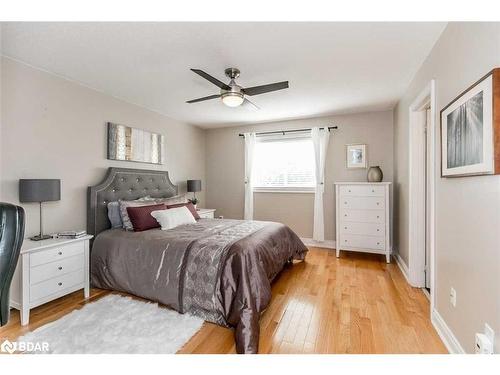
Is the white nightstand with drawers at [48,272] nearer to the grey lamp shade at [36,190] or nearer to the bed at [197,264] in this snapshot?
the bed at [197,264]

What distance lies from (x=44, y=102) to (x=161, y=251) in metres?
2.00

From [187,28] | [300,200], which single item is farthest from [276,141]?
[187,28]

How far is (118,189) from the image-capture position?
10.3ft

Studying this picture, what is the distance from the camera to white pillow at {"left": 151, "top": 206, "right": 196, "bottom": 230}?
281 centimetres

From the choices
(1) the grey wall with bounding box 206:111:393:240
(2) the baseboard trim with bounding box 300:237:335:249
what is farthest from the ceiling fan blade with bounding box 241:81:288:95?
(2) the baseboard trim with bounding box 300:237:335:249

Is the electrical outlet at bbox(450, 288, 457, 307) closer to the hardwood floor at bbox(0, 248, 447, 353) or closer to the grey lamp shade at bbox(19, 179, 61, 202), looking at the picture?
the hardwood floor at bbox(0, 248, 447, 353)

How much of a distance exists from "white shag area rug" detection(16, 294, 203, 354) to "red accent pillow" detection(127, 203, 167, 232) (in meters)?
0.83

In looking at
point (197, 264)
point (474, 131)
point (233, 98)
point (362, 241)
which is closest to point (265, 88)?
point (233, 98)

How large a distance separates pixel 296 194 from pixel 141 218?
9.08 ft

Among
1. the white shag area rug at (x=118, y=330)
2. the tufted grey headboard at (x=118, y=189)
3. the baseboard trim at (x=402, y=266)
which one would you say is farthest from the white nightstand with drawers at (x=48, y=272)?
the baseboard trim at (x=402, y=266)

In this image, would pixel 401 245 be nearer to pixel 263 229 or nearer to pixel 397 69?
pixel 263 229

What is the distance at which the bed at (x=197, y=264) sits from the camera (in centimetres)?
190

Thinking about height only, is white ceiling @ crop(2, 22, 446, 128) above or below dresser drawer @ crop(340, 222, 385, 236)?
above
